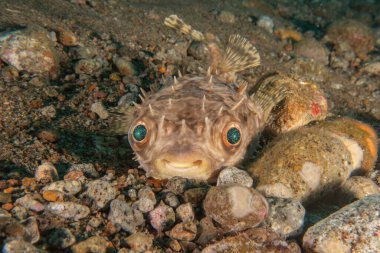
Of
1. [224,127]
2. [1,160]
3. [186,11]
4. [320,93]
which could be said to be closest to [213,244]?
[224,127]

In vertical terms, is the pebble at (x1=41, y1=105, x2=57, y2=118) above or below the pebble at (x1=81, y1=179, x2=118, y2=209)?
below

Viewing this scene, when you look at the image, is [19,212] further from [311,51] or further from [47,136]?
[311,51]

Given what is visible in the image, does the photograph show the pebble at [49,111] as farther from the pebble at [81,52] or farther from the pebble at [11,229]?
the pebble at [11,229]

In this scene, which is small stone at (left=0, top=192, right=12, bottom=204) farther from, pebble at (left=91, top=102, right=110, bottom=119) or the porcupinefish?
pebble at (left=91, top=102, right=110, bottom=119)

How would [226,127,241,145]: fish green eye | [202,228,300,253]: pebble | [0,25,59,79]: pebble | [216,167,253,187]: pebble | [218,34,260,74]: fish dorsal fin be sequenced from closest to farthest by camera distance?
[202,228,300,253]: pebble < [216,167,253,187]: pebble < [226,127,241,145]: fish green eye < [0,25,59,79]: pebble < [218,34,260,74]: fish dorsal fin

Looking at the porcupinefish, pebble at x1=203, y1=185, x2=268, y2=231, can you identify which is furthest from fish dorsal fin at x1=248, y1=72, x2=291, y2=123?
pebble at x1=203, y1=185, x2=268, y2=231

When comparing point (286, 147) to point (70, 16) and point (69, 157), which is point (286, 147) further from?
point (70, 16)
